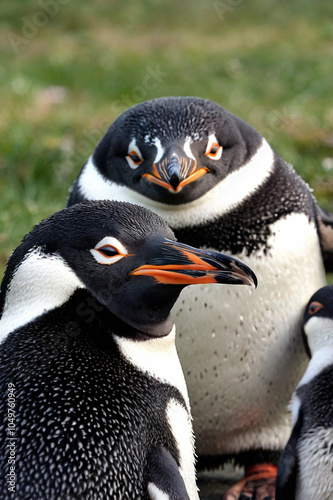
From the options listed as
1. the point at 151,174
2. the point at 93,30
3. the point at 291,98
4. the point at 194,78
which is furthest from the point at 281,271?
the point at 93,30

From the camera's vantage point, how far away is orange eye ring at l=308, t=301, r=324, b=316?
8.70 feet

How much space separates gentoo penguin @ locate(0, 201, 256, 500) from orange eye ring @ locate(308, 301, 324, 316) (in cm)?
78

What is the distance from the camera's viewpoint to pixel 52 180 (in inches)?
211

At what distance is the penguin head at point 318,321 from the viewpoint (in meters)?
2.59

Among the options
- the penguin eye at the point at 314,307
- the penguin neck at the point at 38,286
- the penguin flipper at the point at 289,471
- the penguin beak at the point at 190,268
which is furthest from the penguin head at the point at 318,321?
the penguin neck at the point at 38,286

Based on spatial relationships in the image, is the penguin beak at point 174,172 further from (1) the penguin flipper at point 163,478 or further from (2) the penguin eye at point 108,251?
(1) the penguin flipper at point 163,478

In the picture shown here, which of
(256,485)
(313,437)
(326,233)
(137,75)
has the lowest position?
(137,75)

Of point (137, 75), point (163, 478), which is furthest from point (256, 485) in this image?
point (137, 75)

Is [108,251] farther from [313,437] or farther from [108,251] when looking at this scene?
[313,437]

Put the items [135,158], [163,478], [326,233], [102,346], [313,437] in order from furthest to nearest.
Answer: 1. [326,233]
2. [135,158]
3. [313,437]
4. [102,346]
5. [163,478]

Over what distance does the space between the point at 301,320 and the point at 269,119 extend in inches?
157

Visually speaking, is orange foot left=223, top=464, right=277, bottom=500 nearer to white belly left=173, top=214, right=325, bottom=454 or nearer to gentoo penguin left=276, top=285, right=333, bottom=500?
white belly left=173, top=214, right=325, bottom=454

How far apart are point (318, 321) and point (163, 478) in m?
1.01

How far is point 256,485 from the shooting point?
2855 millimetres
